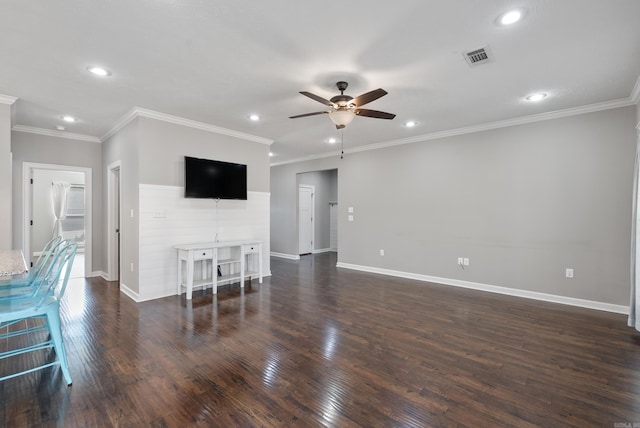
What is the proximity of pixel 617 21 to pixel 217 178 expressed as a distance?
4.83m

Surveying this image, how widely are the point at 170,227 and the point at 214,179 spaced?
100 cm

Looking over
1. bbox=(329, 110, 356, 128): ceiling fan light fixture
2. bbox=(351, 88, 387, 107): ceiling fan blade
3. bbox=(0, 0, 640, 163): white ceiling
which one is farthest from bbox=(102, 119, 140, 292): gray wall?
bbox=(351, 88, 387, 107): ceiling fan blade

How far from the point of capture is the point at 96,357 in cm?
263

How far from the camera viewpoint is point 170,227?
15.1 feet

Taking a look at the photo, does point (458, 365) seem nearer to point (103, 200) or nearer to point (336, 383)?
point (336, 383)

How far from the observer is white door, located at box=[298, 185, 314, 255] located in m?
8.66

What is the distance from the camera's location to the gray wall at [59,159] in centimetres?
504

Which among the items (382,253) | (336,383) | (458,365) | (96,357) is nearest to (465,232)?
(382,253)

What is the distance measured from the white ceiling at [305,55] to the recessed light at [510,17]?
0.06 meters

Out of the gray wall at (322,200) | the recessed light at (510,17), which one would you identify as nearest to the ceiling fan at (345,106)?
the recessed light at (510,17)

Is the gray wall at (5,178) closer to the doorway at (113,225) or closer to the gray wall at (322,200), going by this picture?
the doorway at (113,225)

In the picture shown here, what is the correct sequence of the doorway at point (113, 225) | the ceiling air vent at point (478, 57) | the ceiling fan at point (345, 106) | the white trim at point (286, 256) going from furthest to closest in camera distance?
the white trim at point (286, 256) → the doorway at point (113, 225) → the ceiling fan at point (345, 106) → the ceiling air vent at point (478, 57)

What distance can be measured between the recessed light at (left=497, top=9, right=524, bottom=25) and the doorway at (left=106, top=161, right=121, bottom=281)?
596 centimetres

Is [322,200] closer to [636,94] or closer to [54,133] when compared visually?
[54,133]
